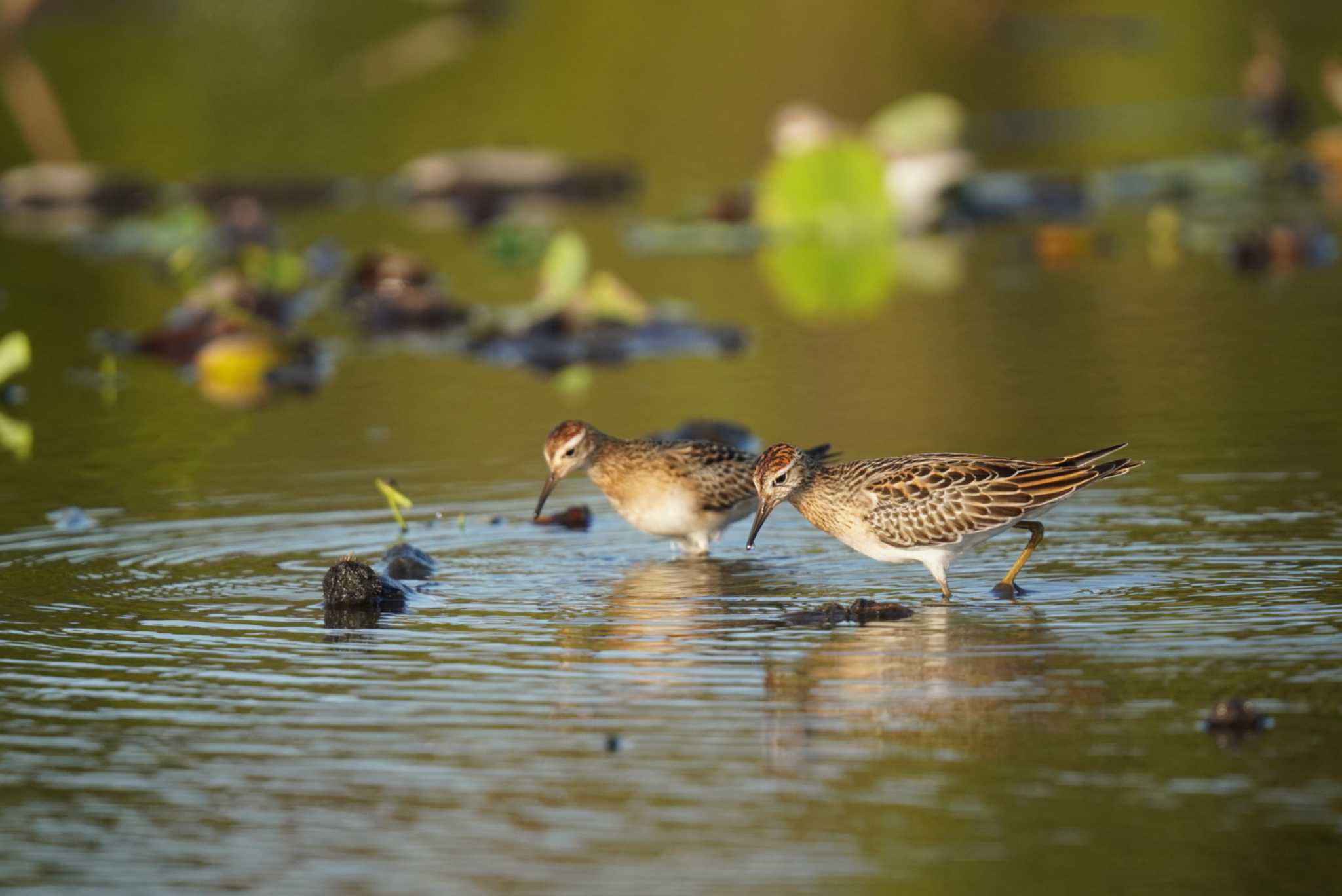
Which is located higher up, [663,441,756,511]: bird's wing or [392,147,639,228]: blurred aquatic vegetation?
[392,147,639,228]: blurred aquatic vegetation

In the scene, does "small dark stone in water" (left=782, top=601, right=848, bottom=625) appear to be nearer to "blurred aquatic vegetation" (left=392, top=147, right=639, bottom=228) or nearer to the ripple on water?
the ripple on water

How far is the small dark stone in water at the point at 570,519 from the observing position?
49.0 feet

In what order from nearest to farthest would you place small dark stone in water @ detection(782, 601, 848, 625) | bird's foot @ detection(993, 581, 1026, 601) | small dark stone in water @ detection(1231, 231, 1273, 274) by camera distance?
small dark stone in water @ detection(782, 601, 848, 625) → bird's foot @ detection(993, 581, 1026, 601) → small dark stone in water @ detection(1231, 231, 1273, 274)

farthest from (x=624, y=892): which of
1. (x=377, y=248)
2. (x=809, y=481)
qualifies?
(x=377, y=248)

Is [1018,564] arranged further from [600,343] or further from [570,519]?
[600,343]

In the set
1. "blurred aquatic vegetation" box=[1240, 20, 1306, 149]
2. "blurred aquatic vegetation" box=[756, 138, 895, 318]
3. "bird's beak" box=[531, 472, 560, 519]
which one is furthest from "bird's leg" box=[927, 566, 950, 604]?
"blurred aquatic vegetation" box=[1240, 20, 1306, 149]

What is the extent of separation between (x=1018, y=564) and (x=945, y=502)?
54cm

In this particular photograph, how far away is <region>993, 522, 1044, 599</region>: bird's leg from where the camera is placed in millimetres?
12328

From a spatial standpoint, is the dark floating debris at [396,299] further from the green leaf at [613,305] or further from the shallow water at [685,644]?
the green leaf at [613,305]

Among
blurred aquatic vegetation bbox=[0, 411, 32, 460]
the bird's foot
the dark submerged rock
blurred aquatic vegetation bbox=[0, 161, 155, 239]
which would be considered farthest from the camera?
blurred aquatic vegetation bbox=[0, 161, 155, 239]

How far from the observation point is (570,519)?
49.3 ft

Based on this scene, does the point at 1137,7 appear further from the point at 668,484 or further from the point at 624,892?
the point at 624,892

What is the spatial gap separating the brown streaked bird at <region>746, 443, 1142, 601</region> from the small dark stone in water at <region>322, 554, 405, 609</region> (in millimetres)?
2010

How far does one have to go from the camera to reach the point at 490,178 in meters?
34.6
